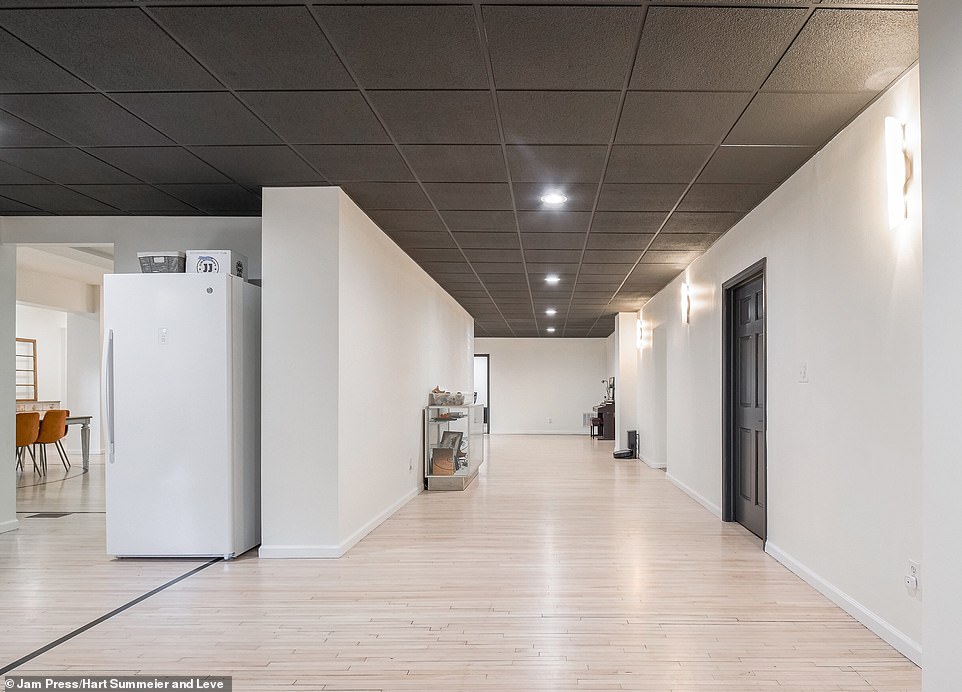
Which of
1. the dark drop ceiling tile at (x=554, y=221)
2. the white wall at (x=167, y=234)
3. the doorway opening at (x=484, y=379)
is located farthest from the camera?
the doorway opening at (x=484, y=379)

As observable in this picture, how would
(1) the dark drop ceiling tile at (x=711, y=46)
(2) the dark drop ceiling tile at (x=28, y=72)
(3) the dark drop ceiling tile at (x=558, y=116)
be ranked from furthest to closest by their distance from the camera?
(3) the dark drop ceiling tile at (x=558, y=116)
(2) the dark drop ceiling tile at (x=28, y=72)
(1) the dark drop ceiling tile at (x=711, y=46)

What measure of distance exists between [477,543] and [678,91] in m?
3.41

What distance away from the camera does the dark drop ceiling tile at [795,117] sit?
3.21 metres

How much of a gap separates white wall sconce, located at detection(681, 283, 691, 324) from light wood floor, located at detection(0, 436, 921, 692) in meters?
2.59

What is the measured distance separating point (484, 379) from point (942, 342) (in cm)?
1610

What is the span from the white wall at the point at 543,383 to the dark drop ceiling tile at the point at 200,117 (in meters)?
14.2

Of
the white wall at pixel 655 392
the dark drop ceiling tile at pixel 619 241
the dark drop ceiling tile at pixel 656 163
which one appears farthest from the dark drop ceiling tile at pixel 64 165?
the white wall at pixel 655 392

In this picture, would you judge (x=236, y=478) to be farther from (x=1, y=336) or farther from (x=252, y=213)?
(x=1, y=336)

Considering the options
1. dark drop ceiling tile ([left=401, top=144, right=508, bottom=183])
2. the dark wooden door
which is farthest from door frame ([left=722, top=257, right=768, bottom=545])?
dark drop ceiling tile ([left=401, top=144, right=508, bottom=183])

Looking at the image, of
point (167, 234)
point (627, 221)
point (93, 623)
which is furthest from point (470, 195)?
point (93, 623)

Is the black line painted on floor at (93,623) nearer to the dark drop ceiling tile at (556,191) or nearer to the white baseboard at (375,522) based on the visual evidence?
the white baseboard at (375,522)

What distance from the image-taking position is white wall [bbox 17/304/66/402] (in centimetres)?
1280

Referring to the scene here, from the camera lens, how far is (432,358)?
9008mm

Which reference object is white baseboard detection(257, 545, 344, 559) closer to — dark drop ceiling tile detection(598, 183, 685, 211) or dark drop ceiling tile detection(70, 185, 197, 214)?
dark drop ceiling tile detection(70, 185, 197, 214)
